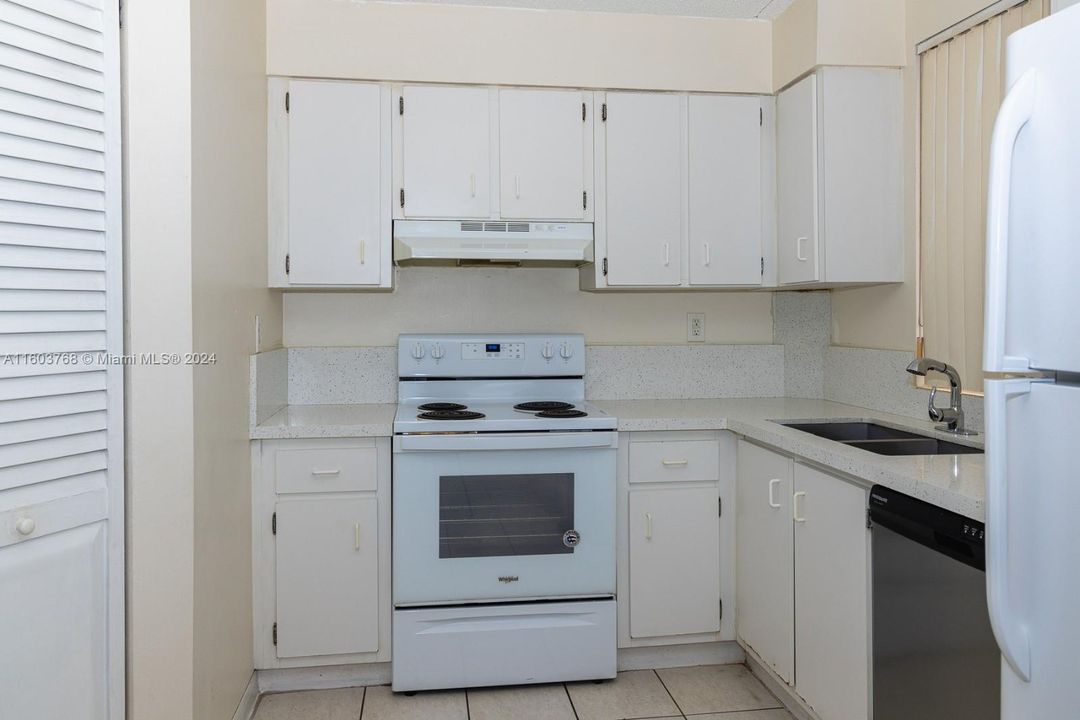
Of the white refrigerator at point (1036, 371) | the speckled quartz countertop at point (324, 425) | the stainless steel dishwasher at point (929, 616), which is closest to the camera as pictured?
the white refrigerator at point (1036, 371)

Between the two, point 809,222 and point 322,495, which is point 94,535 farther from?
point 809,222

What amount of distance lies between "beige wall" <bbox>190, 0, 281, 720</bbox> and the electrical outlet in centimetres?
174

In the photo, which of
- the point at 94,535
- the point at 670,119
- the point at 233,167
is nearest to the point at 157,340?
the point at 94,535

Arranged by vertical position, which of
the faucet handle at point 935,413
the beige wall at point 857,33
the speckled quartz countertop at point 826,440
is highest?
the beige wall at point 857,33

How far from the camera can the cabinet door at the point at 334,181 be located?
9.25 ft

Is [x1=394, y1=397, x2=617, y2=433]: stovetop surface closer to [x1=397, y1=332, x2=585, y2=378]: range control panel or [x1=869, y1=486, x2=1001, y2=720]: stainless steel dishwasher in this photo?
[x1=397, y1=332, x2=585, y2=378]: range control panel

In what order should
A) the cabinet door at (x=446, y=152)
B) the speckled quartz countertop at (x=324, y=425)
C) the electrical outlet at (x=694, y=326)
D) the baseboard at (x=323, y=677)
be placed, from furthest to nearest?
the electrical outlet at (x=694, y=326)
the cabinet door at (x=446, y=152)
the baseboard at (x=323, y=677)
the speckled quartz countertop at (x=324, y=425)

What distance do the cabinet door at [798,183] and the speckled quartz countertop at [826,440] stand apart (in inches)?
20.2

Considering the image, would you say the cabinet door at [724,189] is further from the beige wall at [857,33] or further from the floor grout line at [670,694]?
the floor grout line at [670,694]

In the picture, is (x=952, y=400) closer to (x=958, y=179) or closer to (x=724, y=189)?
(x=958, y=179)

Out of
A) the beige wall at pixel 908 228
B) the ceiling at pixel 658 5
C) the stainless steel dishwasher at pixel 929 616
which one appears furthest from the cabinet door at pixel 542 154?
the stainless steel dishwasher at pixel 929 616

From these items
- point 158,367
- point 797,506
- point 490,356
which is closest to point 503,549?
point 490,356

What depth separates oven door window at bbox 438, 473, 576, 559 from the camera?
2590mm

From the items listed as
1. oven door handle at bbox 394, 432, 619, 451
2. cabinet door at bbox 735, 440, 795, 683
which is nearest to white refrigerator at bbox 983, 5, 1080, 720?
cabinet door at bbox 735, 440, 795, 683
